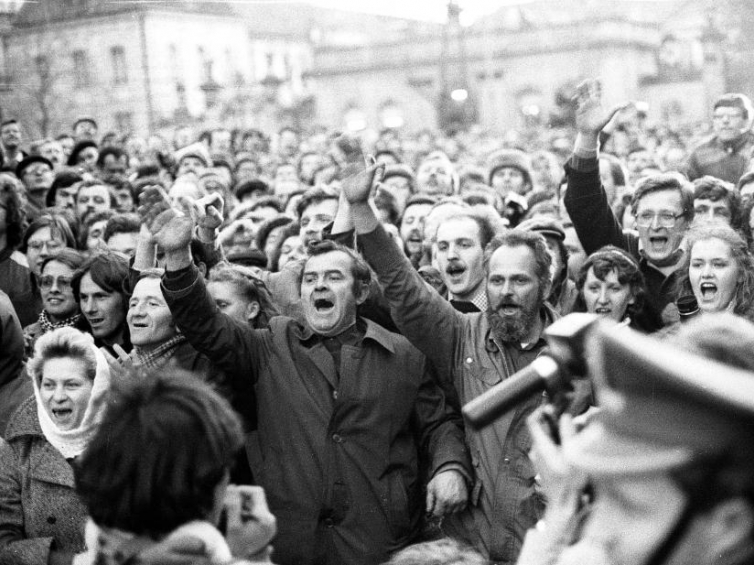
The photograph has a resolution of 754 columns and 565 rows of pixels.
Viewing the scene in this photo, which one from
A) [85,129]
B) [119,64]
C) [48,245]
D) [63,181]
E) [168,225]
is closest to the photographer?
[168,225]

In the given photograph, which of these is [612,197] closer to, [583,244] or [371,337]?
[583,244]

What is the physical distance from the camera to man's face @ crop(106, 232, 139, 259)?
24.7ft

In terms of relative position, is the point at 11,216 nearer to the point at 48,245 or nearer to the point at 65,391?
the point at 48,245

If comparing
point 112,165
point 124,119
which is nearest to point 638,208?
point 112,165

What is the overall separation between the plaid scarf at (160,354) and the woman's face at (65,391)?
0.58 m

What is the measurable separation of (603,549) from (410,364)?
328 cm

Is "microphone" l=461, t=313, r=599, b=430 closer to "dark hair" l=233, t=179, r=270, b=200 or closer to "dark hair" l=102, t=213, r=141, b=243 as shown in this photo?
"dark hair" l=102, t=213, r=141, b=243

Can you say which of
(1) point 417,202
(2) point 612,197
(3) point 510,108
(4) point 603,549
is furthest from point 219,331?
(3) point 510,108

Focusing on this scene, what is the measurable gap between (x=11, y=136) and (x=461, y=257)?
9.73 m

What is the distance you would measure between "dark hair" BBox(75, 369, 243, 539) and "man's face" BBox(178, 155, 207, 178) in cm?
930

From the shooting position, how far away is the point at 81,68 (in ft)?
178

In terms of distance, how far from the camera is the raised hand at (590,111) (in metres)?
6.25

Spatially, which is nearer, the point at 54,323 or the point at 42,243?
the point at 54,323

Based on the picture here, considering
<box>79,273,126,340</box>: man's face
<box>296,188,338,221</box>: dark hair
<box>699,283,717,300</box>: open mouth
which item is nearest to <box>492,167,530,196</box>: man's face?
<box>296,188,338,221</box>: dark hair
